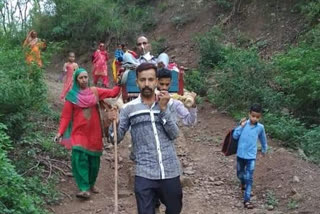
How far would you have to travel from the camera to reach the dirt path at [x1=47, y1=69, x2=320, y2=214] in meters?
6.16

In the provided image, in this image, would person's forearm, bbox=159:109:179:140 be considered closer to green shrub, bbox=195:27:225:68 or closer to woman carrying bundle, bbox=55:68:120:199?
woman carrying bundle, bbox=55:68:120:199

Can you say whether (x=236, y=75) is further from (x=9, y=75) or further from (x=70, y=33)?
(x=70, y=33)

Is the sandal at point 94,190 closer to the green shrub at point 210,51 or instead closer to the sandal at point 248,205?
the sandal at point 248,205

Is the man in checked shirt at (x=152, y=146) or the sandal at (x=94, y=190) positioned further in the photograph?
the sandal at (x=94, y=190)

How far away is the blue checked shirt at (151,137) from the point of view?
3.93 meters

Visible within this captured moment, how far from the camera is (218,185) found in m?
7.11

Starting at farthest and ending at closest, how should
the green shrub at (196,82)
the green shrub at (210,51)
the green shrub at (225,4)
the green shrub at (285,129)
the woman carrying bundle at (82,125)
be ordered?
the green shrub at (225,4) < the green shrub at (210,51) < the green shrub at (196,82) < the green shrub at (285,129) < the woman carrying bundle at (82,125)

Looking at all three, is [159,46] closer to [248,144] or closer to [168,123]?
[248,144]

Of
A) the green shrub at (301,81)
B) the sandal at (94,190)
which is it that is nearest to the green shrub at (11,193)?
the sandal at (94,190)

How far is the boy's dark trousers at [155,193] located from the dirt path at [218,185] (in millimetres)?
2072

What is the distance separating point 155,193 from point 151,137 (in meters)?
0.44

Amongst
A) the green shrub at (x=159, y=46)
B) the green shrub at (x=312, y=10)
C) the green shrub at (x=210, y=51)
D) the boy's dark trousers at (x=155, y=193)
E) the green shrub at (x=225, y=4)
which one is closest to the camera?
the boy's dark trousers at (x=155, y=193)

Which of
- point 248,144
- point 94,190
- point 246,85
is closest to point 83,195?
point 94,190

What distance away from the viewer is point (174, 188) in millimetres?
3953
